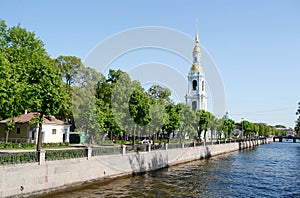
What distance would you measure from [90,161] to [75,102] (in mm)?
25605

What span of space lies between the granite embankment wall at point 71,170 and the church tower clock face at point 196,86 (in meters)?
57.9

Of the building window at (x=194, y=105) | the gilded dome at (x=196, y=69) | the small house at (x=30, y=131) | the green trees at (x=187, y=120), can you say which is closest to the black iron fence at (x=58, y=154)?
the small house at (x=30, y=131)

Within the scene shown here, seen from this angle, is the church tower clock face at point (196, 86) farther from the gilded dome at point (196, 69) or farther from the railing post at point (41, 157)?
the railing post at point (41, 157)

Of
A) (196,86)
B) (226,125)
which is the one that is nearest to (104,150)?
(226,125)

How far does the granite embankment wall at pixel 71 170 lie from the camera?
1734 centimetres

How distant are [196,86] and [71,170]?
78.8 m

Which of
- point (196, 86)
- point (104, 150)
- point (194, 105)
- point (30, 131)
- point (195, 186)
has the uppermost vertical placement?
point (196, 86)

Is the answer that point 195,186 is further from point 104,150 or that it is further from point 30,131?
point 30,131

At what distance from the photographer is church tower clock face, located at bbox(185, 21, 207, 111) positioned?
94875 millimetres

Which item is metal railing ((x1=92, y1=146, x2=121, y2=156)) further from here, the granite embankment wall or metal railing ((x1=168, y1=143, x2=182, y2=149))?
metal railing ((x1=168, y1=143, x2=182, y2=149))

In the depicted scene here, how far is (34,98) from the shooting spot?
80.4 ft

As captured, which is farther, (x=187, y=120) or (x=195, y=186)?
(x=187, y=120)

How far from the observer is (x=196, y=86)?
319 feet

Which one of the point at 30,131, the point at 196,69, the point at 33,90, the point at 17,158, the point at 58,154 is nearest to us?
the point at 17,158
